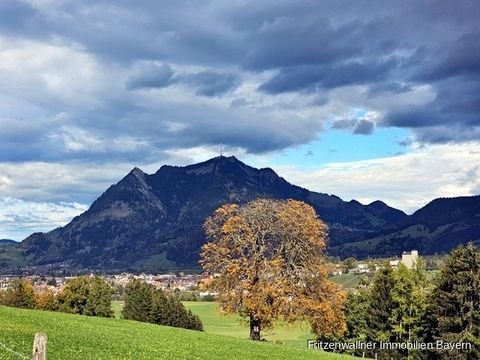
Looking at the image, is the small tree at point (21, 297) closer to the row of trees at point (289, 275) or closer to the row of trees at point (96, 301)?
the row of trees at point (96, 301)

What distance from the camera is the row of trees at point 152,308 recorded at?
124m

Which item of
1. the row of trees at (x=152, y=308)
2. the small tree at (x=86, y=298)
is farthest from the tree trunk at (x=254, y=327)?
the small tree at (x=86, y=298)

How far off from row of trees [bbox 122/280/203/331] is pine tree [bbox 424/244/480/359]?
66.8m

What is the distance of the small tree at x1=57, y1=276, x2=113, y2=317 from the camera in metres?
122

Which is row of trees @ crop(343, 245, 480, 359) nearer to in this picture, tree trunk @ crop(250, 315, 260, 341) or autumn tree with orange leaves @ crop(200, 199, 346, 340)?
autumn tree with orange leaves @ crop(200, 199, 346, 340)

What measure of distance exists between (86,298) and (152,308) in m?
14.3

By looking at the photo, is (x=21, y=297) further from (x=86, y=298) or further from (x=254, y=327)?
(x=254, y=327)

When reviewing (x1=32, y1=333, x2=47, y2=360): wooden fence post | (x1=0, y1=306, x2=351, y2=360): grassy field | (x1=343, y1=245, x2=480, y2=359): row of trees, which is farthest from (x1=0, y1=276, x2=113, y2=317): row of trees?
(x1=32, y1=333, x2=47, y2=360): wooden fence post

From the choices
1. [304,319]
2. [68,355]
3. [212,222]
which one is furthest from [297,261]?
[68,355]

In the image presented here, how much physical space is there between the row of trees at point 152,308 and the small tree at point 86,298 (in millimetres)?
4844

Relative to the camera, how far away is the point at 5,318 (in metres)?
42.4

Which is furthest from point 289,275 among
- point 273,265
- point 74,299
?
point 74,299

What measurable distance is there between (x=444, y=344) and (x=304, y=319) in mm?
17992

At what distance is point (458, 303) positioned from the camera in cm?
7069
